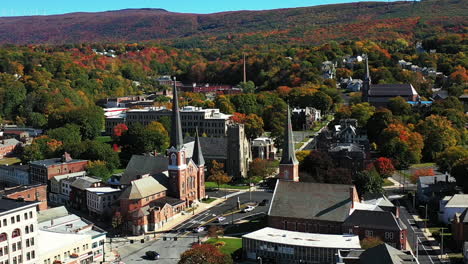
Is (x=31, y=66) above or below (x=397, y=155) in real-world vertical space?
above

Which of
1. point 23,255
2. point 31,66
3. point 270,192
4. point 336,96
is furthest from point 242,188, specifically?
point 31,66

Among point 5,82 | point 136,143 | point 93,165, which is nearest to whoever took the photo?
point 93,165

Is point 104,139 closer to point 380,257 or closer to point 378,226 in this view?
point 378,226

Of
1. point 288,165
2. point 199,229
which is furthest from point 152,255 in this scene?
point 288,165

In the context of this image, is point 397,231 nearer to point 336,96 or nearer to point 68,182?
point 68,182

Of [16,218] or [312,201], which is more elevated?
[16,218]

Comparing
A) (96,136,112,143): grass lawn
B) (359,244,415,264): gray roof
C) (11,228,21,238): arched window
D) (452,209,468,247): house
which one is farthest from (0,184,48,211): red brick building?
(452,209,468,247): house

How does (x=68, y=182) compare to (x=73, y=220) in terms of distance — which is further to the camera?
(x=68, y=182)
